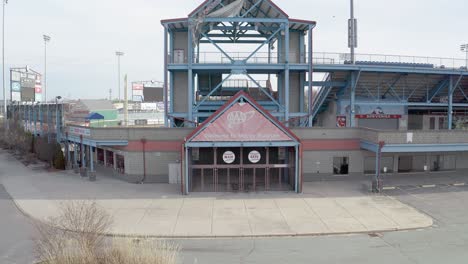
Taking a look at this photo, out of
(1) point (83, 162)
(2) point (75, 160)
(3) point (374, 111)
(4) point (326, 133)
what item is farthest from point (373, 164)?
(2) point (75, 160)

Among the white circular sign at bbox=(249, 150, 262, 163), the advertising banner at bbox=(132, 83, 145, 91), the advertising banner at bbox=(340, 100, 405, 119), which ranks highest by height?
the advertising banner at bbox=(132, 83, 145, 91)

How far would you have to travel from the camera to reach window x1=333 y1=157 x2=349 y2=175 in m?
28.3

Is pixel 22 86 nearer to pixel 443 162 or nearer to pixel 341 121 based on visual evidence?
pixel 341 121

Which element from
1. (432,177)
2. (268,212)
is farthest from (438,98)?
(268,212)

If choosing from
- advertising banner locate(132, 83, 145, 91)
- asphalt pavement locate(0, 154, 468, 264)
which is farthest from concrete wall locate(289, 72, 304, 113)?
advertising banner locate(132, 83, 145, 91)

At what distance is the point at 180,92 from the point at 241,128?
11.4 m

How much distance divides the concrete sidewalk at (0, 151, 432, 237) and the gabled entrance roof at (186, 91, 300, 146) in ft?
10.9

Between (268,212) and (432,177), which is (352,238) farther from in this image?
(432,177)

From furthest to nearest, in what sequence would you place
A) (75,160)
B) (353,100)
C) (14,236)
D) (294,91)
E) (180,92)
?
(353,100)
(294,91)
(180,92)
(75,160)
(14,236)

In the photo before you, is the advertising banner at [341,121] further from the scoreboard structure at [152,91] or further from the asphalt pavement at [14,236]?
the scoreboard structure at [152,91]

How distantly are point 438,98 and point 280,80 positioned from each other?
19.2m

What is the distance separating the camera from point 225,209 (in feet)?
68.9

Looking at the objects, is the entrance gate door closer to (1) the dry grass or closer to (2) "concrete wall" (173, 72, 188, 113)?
(2) "concrete wall" (173, 72, 188, 113)

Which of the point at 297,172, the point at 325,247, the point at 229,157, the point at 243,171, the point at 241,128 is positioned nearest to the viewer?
the point at 325,247
